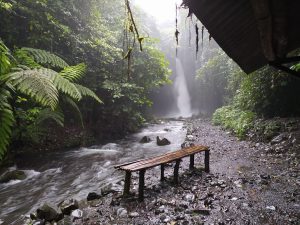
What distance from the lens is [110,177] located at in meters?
7.32

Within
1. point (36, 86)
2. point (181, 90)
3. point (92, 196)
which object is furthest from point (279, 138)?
point (181, 90)

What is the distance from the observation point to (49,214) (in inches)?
185

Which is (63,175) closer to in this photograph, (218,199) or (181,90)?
(218,199)

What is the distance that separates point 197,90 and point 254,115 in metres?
23.6

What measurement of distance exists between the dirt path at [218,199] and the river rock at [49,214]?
0.40 meters

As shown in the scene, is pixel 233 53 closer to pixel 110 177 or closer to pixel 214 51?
pixel 110 177

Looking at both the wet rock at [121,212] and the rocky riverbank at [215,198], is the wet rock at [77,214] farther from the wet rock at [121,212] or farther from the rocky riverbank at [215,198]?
the wet rock at [121,212]

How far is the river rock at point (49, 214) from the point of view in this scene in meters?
4.67

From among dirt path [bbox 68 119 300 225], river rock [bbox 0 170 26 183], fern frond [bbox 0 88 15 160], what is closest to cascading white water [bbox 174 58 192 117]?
dirt path [bbox 68 119 300 225]

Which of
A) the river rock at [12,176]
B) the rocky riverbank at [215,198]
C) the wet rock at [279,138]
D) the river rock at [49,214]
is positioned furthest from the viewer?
the wet rock at [279,138]

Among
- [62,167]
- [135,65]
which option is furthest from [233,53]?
[135,65]

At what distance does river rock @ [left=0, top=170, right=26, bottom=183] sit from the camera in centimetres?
711

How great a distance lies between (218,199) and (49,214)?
3143mm

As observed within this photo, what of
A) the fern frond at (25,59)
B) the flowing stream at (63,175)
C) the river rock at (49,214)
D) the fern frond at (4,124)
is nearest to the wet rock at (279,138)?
the flowing stream at (63,175)
